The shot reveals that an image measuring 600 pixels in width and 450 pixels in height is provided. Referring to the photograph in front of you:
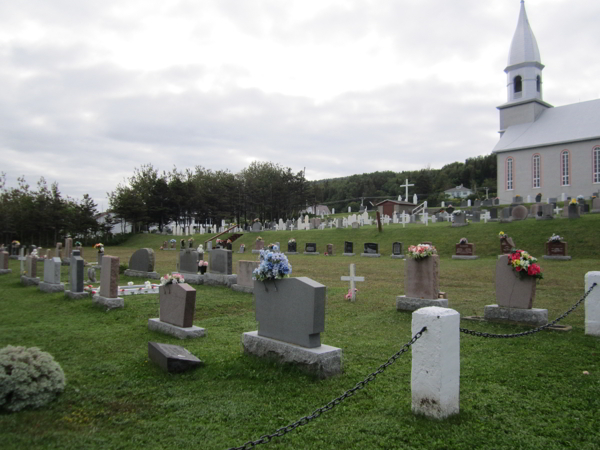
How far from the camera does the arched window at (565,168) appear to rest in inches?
1598

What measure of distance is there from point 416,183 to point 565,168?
41936 mm

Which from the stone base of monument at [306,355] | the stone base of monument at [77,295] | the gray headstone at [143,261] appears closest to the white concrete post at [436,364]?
the stone base of monument at [306,355]

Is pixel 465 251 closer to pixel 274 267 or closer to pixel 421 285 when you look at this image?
pixel 421 285

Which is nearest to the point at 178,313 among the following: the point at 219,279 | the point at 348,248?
the point at 219,279

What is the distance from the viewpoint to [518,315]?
7824 millimetres

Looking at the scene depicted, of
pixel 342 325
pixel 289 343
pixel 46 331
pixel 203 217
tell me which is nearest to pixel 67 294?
pixel 46 331

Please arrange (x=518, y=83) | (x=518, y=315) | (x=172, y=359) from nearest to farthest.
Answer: (x=172, y=359) → (x=518, y=315) → (x=518, y=83)

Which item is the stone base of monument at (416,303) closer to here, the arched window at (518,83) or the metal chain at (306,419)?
the metal chain at (306,419)

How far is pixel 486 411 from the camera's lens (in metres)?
4.12

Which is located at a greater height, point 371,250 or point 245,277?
point 371,250

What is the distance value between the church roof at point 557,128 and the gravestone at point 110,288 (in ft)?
143

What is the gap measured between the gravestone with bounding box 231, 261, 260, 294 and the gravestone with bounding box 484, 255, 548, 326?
266 inches

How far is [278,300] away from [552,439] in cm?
334

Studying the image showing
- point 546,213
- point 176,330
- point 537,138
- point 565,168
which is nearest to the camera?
point 176,330
